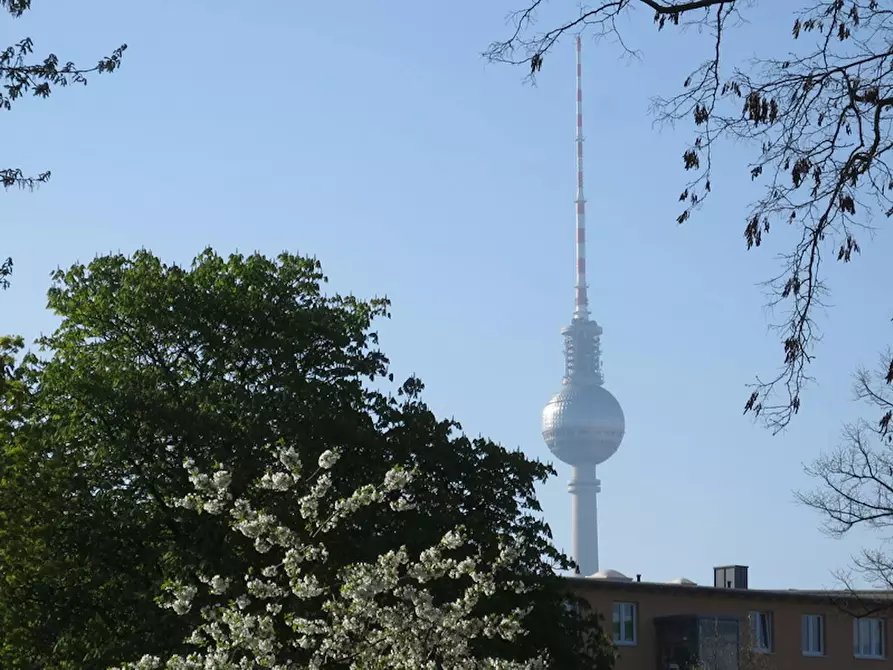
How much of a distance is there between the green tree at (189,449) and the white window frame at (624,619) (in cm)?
2843

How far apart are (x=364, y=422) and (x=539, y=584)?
578 cm

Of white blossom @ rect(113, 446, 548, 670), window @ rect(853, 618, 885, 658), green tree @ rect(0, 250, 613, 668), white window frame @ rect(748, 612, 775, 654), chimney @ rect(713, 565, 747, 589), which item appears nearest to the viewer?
white blossom @ rect(113, 446, 548, 670)

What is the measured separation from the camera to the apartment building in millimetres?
68312

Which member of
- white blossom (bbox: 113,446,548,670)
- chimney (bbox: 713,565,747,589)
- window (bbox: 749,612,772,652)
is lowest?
white blossom (bbox: 113,446,548,670)

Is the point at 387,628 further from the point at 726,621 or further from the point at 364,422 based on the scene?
the point at 726,621

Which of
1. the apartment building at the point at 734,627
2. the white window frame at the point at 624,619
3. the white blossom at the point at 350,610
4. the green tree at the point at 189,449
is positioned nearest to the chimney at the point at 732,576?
the apartment building at the point at 734,627

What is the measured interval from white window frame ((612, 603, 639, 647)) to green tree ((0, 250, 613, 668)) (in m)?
28.4

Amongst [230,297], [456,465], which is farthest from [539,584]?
[230,297]

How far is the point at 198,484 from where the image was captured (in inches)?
930

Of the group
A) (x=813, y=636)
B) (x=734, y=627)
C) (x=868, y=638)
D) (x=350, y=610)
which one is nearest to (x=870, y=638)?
(x=868, y=638)

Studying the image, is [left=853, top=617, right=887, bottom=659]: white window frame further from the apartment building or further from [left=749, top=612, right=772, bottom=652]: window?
[left=749, top=612, right=772, bottom=652]: window

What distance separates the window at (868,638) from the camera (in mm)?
74625

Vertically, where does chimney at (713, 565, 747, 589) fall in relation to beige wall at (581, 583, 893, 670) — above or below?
above

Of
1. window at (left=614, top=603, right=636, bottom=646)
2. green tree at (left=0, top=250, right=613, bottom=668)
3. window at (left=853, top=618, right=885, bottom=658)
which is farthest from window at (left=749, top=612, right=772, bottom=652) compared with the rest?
green tree at (left=0, top=250, right=613, bottom=668)
